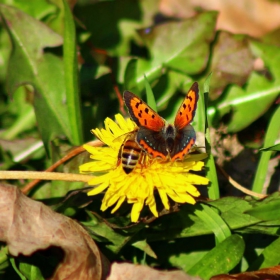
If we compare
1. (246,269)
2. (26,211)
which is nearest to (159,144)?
(26,211)

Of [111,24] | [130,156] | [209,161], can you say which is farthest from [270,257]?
[111,24]

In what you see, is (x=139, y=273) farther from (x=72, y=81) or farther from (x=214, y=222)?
(x=72, y=81)

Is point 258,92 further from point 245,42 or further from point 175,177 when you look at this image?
point 175,177

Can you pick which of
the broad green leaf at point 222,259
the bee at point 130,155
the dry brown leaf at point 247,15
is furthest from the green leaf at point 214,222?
the dry brown leaf at point 247,15

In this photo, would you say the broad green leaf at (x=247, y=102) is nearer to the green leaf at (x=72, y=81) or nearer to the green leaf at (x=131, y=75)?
the green leaf at (x=131, y=75)

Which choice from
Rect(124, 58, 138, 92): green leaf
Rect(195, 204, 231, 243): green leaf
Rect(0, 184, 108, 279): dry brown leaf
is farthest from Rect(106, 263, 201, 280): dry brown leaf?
Rect(124, 58, 138, 92): green leaf

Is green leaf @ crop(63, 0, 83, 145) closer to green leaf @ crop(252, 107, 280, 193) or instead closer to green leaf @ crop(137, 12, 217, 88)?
green leaf @ crop(137, 12, 217, 88)
